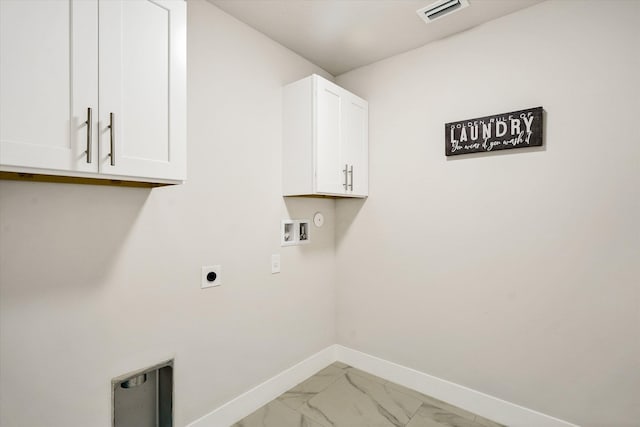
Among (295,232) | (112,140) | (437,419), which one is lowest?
(437,419)

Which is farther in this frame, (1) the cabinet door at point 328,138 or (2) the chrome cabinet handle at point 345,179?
(2) the chrome cabinet handle at point 345,179

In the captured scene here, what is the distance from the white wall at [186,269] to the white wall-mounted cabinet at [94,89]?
0.38 m

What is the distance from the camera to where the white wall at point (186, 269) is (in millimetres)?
1345

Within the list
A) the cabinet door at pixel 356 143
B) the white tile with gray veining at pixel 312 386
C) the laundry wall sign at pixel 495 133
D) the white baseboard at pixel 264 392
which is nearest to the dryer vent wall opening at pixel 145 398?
the white baseboard at pixel 264 392

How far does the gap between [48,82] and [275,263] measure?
164 centimetres

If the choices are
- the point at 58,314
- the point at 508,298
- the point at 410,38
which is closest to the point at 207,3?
the point at 410,38

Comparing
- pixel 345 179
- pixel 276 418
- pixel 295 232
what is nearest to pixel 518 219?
pixel 345 179

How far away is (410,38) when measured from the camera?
2.35 metres

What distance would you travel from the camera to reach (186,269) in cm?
185

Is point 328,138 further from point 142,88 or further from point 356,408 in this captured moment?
point 356,408

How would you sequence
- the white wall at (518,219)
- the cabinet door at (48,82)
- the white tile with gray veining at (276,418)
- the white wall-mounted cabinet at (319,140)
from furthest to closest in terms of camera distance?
the white wall-mounted cabinet at (319,140)
the white tile with gray veining at (276,418)
the white wall at (518,219)
the cabinet door at (48,82)

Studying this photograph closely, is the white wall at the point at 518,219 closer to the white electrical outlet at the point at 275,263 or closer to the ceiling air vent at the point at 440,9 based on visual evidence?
the ceiling air vent at the point at 440,9

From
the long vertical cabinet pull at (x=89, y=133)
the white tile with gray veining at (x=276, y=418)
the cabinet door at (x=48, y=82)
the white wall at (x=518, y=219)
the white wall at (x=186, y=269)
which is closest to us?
the cabinet door at (x=48, y=82)

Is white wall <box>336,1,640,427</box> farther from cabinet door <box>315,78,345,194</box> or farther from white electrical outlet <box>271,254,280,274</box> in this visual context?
white electrical outlet <box>271,254,280,274</box>
